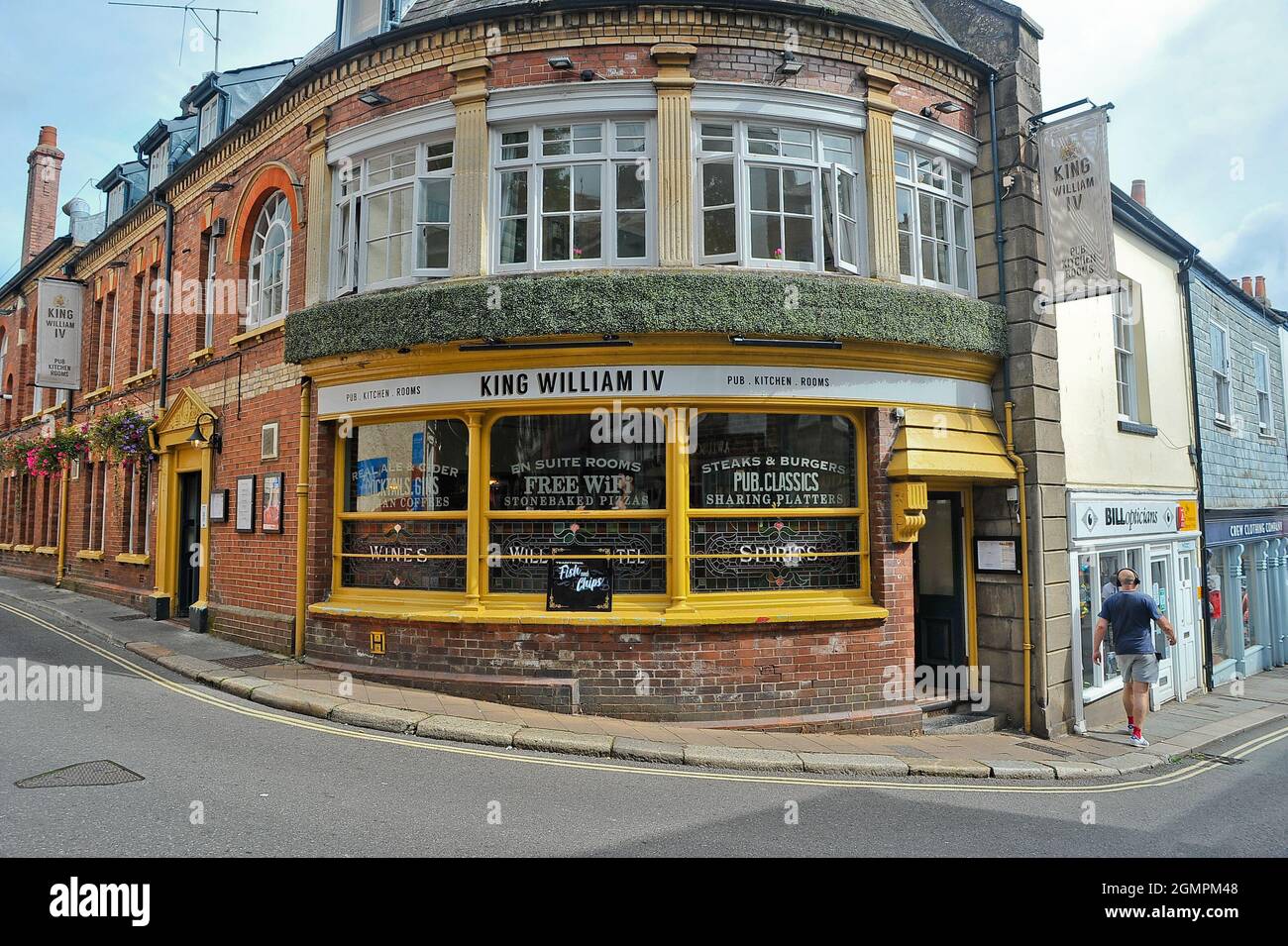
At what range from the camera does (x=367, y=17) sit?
1035 centimetres

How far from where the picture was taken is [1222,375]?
15828 mm

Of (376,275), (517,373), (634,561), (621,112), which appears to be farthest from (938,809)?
(376,275)

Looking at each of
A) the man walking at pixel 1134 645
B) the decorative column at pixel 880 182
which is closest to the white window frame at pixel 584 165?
the decorative column at pixel 880 182

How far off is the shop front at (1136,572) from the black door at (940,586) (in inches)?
54.1

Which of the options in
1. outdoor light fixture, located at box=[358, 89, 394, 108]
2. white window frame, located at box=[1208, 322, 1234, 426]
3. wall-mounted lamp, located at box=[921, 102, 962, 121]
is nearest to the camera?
outdoor light fixture, located at box=[358, 89, 394, 108]

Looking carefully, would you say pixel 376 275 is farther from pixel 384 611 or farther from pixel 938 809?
pixel 938 809

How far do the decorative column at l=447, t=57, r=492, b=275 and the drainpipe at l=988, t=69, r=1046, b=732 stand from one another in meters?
6.32

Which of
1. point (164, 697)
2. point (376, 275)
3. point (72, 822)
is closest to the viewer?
point (72, 822)

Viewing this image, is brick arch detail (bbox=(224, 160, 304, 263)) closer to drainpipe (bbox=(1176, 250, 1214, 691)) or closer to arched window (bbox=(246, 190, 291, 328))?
arched window (bbox=(246, 190, 291, 328))

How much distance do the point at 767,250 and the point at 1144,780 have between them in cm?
674

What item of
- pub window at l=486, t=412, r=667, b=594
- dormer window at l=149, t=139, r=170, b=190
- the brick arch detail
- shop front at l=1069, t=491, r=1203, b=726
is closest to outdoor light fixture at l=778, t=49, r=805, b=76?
pub window at l=486, t=412, r=667, b=594

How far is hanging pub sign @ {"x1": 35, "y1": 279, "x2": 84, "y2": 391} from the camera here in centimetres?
1800

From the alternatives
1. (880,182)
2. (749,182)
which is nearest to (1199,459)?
(880,182)

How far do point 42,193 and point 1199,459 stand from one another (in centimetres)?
3100
